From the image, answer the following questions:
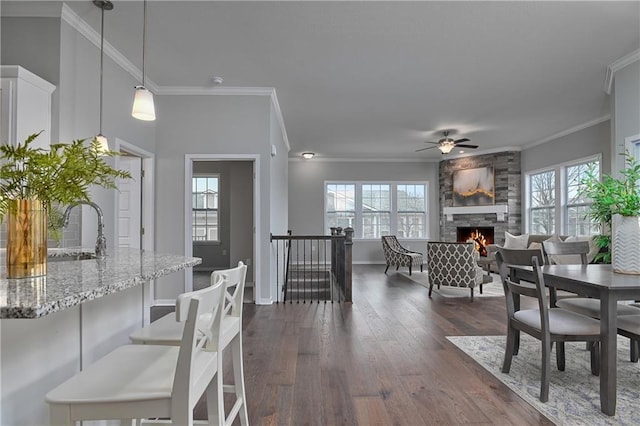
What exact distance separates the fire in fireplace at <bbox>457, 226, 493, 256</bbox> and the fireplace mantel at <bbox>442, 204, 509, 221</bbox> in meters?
0.38

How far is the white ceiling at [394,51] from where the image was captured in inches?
119

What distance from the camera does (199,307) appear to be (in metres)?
0.97

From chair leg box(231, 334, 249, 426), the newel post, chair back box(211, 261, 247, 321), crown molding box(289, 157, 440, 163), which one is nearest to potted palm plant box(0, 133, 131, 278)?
chair back box(211, 261, 247, 321)

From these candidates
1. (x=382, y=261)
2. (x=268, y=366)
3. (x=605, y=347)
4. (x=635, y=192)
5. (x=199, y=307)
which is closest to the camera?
(x=199, y=307)

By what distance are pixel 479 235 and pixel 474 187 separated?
1.20 metres

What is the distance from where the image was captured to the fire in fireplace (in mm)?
8727

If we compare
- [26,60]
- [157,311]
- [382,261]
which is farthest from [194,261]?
[382,261]

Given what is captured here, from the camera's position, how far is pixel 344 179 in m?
9.71

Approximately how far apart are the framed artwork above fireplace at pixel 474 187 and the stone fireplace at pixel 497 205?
0.30 ft

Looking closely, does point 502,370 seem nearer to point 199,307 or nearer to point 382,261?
point 199,307

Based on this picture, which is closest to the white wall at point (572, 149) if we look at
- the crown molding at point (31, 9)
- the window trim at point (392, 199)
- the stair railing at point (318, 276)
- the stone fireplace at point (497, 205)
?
the stone fireplace at point (497, 205)

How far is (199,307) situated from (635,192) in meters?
2.84

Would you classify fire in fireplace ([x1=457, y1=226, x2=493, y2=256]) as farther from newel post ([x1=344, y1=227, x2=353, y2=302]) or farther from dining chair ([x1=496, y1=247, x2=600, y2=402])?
dining chair ([x1=496, y1=247, x2=600, y2=402])

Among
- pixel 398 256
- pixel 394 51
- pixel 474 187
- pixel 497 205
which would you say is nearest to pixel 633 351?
pixel 394 51
